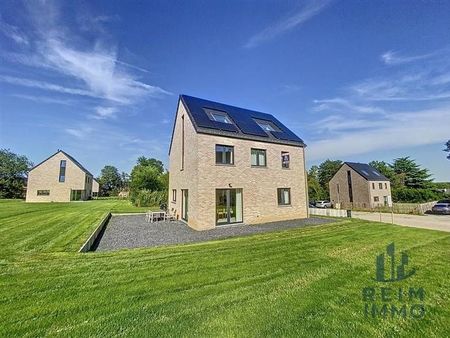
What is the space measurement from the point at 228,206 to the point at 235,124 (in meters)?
5.68

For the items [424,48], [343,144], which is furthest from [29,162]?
[424,48]

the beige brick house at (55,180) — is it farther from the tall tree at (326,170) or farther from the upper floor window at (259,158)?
the tall tree at (326,170)

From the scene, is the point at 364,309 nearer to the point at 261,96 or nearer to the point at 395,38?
the point at 395,38

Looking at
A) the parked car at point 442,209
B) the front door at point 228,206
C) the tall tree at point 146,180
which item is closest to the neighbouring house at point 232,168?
the front door at point 228,206

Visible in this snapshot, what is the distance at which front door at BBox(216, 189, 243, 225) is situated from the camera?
12.5 m

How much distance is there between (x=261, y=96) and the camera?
60.7ft

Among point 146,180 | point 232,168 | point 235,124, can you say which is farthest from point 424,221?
point 146,180

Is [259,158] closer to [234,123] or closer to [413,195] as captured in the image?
[234,123]

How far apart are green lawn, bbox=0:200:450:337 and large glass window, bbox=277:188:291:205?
23.9 ft

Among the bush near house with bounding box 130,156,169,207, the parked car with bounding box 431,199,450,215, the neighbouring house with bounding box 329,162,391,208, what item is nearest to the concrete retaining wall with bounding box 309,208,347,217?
the parked car with bounding box 431,199,450,215

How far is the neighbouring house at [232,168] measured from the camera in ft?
40.1

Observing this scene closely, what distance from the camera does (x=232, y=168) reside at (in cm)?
1304

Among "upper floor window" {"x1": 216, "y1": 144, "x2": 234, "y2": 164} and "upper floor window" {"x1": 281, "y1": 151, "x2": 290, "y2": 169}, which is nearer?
"upper floor window" {"x1": 216, "y1": 144, "x2": 234, "y2": 164}

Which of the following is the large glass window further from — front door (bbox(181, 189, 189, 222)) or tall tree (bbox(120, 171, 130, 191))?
tall tree (bbox(120, 171, 130, 191))
